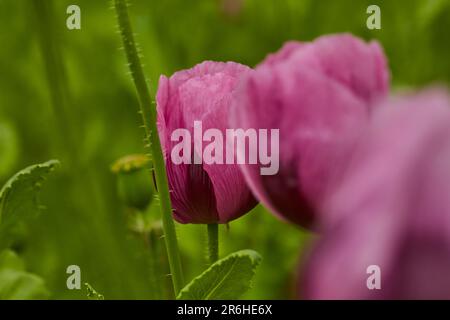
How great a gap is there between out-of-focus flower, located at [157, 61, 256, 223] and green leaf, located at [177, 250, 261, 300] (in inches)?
0.9

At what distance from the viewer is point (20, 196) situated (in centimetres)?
41

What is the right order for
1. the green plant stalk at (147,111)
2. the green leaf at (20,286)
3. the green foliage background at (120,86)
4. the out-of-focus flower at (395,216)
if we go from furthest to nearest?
the green foliage background at (120,86), the green leaf at (20,286), the green plant stalk at (147,111), the out-of-focus flower at (395,216)

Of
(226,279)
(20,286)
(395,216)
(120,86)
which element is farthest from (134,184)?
(120,86)

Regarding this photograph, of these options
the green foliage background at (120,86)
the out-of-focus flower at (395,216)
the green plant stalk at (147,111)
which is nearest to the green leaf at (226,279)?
the green plant stalk at (147,111)

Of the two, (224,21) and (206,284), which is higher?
(224,21)

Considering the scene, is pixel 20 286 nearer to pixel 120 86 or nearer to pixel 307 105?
pixel 307 105

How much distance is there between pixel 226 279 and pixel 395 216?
16cm

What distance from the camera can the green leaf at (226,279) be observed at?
33cm

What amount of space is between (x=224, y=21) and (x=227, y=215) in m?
0.78

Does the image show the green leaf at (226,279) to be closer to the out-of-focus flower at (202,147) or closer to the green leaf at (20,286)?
the out-of-focus flower at (202,147)

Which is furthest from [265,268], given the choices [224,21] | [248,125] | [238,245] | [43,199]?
[248,125]

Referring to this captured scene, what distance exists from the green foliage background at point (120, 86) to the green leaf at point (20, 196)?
0.84 ft
